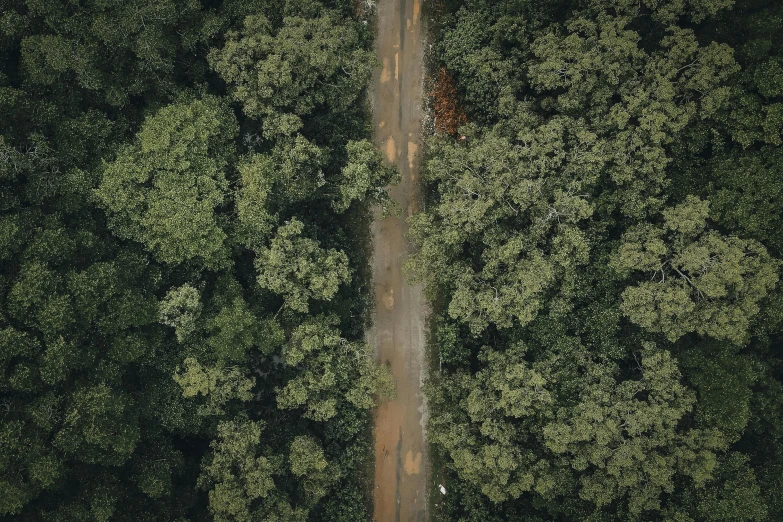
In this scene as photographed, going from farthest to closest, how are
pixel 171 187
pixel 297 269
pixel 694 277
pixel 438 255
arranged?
pixel 438 255 < pixel 297 269 < pixel 171 187 < pixel 694 277

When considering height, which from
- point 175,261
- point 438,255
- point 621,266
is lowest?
point 621,266

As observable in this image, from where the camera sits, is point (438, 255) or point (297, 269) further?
point (438, 255)

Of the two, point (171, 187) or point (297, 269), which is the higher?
point (171, 187)

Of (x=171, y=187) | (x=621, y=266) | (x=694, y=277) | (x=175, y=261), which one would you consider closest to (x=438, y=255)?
(x=621, y=266)

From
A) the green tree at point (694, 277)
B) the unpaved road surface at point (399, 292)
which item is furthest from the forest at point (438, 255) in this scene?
the unpaved road surface at point (399, 292)

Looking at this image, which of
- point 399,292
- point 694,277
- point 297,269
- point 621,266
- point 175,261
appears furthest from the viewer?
point 399,292

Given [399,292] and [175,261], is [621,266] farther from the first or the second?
[175,261]

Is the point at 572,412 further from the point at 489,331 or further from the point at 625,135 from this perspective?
the point at 625,135
